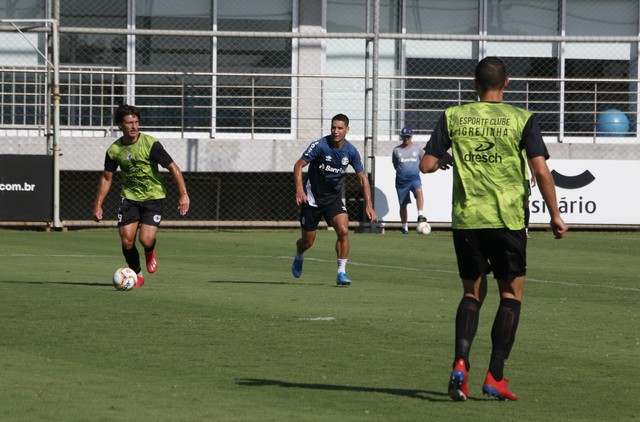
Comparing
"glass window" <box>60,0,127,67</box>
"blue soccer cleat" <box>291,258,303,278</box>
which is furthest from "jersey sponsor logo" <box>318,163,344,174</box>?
"glass window" <box>60,0,127,67</box>

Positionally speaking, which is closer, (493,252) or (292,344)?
(493,252)

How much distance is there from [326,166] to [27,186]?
10589 mm

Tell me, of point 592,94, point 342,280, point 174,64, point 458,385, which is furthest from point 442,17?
point 458,385

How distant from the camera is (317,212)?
15625 mm

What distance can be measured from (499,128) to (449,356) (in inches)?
83.4

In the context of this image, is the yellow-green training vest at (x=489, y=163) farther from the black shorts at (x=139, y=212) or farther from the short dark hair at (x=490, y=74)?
the black shorts at (x=139, y=212)

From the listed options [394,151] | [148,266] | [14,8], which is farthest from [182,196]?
[14,8]

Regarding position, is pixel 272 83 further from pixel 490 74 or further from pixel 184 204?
pixel 490 74

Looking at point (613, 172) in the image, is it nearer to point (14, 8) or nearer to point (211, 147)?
point (211, 147)

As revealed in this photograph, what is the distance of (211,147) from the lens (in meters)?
26.3

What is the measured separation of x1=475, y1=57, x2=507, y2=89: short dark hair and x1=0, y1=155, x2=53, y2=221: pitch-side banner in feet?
59.4

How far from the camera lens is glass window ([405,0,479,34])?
29859 millimetres

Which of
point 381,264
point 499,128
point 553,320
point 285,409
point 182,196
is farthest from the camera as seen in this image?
point 381,264

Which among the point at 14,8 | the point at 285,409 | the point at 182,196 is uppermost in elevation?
the point at 14,8
